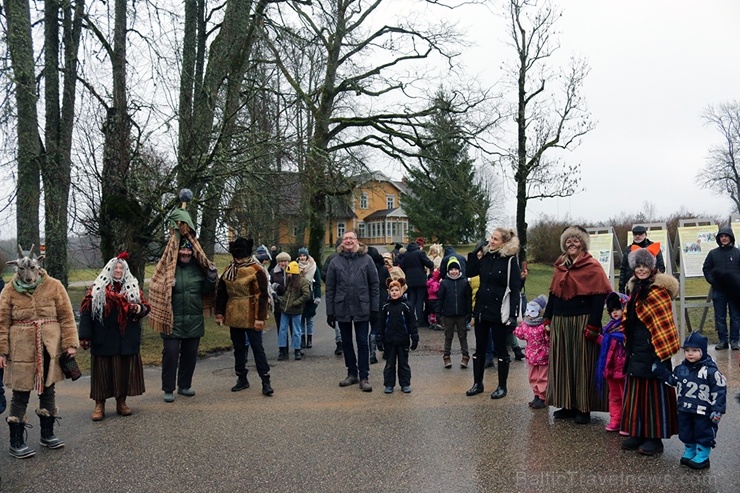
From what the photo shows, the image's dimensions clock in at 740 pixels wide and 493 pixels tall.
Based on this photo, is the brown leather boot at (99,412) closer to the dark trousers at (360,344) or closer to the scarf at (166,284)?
the scarf at (166,284)

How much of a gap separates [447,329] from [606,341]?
360 cm

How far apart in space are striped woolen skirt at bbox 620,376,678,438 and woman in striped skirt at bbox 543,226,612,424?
639mm

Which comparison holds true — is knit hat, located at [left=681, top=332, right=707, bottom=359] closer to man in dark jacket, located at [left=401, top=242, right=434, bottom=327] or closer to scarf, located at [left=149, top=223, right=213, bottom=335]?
scarf, located at [left=149, top=223, right=213, bottom=335]

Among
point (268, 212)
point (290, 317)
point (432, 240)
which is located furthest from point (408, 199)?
point (290, 317)

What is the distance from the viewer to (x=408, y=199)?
44188 mm

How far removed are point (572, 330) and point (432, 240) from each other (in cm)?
3930

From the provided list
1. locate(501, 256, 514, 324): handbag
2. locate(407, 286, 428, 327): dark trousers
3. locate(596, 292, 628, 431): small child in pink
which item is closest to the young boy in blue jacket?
locate(596, 292, 628, 431): small child in pink

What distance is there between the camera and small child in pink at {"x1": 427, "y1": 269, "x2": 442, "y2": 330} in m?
13.2

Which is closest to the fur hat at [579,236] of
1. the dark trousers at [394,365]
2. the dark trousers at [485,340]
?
the dark trousers at [485,340]

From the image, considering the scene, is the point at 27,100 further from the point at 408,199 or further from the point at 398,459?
the point at 408,199

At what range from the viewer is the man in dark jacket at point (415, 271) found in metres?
12.6

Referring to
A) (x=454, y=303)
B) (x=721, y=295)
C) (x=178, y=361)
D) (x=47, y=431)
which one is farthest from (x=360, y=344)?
(x=721, y=295)

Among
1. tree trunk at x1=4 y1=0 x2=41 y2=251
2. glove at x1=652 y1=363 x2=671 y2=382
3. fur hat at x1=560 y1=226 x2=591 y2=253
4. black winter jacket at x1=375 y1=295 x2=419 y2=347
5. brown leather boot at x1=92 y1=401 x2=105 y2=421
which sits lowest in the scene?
brown leather boot at x1=92 y1=401 x2=105 y2=421

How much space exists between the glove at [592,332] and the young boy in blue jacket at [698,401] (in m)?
0.97
